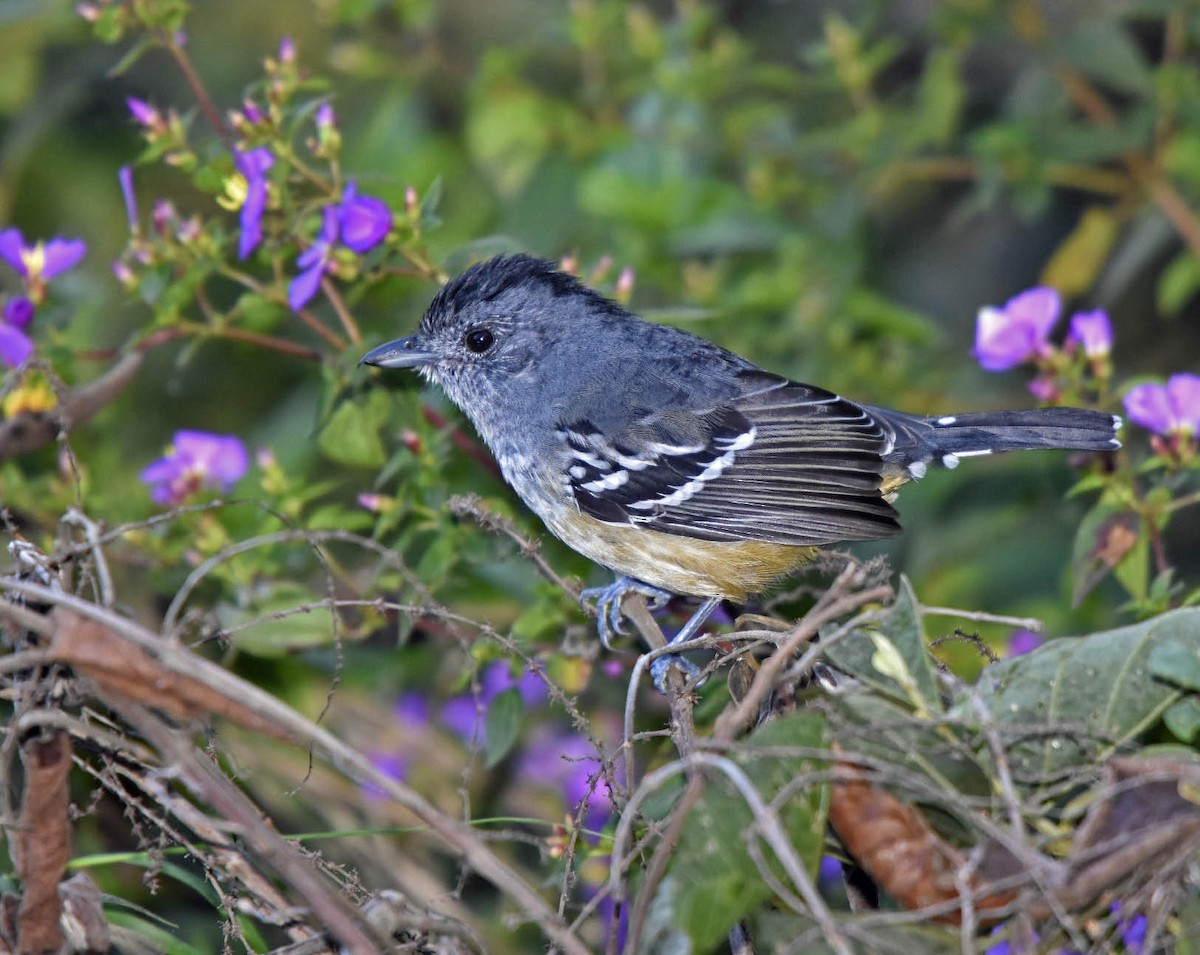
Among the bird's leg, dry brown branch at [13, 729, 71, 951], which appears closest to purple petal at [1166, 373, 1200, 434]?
the bird's leg

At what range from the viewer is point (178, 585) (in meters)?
3.93

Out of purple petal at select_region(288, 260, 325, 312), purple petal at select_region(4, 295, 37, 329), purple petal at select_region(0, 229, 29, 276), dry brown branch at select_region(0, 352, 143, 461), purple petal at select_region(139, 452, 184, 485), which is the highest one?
purple petal at select_region(0, 229, 29, 276)

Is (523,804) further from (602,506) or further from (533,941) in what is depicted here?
(602,506)

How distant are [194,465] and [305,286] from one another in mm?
648

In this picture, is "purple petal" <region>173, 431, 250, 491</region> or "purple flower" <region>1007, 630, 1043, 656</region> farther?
"purple flower" <region>1007, 630, 1043, 656</region>

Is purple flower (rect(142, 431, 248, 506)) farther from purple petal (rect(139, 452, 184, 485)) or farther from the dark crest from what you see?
the dark crest

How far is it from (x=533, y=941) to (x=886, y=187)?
3.21 m

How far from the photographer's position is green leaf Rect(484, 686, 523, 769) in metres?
3.31

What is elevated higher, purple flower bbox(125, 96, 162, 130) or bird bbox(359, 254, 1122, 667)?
purple flower bbox(125, 96, 162, 130)

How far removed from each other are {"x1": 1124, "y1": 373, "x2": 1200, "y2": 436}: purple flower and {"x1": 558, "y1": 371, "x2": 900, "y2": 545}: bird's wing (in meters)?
0.75

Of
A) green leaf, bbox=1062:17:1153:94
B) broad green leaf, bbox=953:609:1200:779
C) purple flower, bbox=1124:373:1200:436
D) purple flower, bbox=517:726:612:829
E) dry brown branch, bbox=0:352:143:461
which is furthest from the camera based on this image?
green leaf, bbox=1062:17:1153:94

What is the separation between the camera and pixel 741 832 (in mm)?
1988

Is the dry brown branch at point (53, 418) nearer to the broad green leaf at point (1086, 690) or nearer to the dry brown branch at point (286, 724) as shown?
the dry brown branch at point (286, 724)

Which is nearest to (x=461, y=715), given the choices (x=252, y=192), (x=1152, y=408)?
(x=252, y=192)
